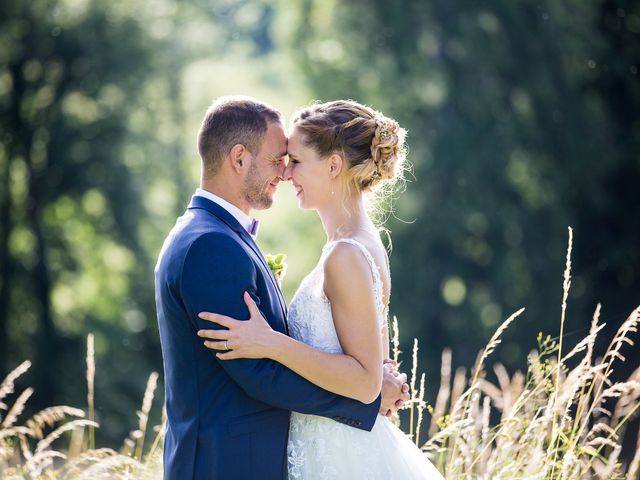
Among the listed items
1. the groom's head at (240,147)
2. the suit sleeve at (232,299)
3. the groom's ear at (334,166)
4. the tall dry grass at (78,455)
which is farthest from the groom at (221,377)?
the tall dry grass at (78,455)

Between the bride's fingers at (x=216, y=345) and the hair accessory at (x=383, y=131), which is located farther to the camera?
the hair accessory at (x=383, y=131)

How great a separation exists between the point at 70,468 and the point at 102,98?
13.6m

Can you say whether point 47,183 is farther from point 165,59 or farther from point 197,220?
point 197,220

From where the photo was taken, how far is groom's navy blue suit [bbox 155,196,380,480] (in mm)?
3160

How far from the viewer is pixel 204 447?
3.21 metres

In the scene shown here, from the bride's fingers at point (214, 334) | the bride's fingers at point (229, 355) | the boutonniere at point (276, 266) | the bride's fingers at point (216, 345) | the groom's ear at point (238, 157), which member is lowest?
the bride's fingers at point (229, 355)

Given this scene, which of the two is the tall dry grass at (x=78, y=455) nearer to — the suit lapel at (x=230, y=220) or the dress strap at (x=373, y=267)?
the suit lapel at (x=230, y=220)

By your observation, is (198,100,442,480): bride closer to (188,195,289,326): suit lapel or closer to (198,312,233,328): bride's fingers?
(198,312,233,328): bride's fingers

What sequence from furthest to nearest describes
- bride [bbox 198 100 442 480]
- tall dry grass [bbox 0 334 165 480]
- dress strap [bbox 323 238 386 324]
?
tall dry grass [bbox 0 334 165 480]
dress strap [bbox 323 238 386 324]
bride [bbox 198 100 442 480]

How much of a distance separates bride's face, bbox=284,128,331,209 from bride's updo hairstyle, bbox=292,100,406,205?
29mm

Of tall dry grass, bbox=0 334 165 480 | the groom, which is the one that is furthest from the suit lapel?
tall dry grass, bbox=0 334 165 480

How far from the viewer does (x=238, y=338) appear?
3.12m

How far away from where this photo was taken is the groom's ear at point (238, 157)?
11.6 feet

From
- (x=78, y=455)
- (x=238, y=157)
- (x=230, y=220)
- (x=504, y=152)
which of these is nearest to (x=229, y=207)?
(x=230, y=220)
